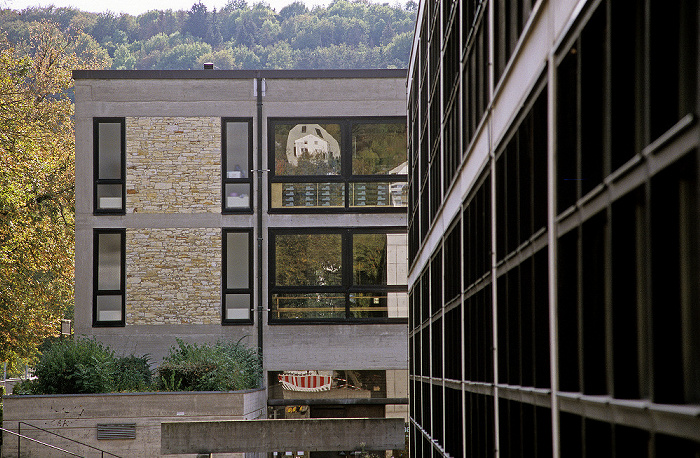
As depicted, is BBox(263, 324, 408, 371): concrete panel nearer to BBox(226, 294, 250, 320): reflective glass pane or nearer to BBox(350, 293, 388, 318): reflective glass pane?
BBox(350, 293, 388, 318): reflective glass pane

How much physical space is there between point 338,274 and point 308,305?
Answer: 53.6 inches

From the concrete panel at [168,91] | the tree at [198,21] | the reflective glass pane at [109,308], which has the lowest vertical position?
the reflective glass pane at [109,308]

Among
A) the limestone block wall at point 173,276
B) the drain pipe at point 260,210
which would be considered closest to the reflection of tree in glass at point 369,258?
the drain pipe at point 260,210

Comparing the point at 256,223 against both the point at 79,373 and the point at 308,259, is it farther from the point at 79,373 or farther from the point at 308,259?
the point at 79,373

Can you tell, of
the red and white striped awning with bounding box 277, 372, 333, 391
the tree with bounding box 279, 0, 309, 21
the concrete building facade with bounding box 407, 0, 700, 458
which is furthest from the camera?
the tree with bounding box 279, 0, 309, 21

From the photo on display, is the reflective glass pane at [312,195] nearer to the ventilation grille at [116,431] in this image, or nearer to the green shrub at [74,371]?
the green shrub at [74,371]

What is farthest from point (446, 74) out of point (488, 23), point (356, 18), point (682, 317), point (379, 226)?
point (356, 18)

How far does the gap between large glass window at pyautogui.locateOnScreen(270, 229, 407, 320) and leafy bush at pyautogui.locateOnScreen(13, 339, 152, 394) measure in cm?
502

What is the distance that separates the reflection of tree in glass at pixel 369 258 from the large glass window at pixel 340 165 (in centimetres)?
100

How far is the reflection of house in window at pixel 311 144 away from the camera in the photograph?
2700 cm

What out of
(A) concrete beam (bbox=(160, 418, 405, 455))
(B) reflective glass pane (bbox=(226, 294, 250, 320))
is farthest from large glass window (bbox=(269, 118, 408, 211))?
(A) concrete beam (bbox=(160, 418, 405, 455))

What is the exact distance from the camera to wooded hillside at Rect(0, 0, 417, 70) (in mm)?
100000

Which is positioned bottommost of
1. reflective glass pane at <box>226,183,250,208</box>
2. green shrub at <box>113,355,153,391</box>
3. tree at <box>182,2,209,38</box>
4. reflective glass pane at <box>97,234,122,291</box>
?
green shrub at <box>113,355,153,391</box>

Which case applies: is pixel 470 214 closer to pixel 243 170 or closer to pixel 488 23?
pixel 488 23
